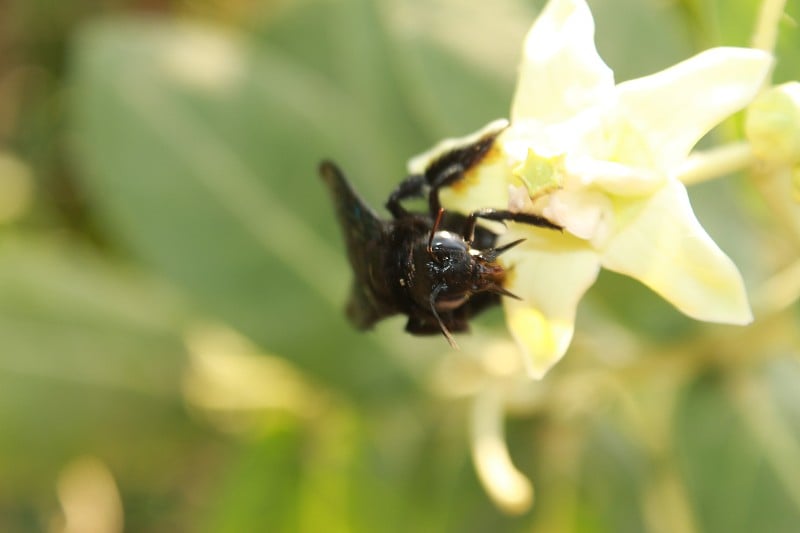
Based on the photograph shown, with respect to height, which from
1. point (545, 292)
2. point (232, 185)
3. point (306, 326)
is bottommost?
point (306, 326)

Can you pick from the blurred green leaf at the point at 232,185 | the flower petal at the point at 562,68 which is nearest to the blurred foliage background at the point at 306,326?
the blurred green leaf at the point at 232,185

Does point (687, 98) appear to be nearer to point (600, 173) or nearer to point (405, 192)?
point (600, 173)

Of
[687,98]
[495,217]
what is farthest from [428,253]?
[687,98]

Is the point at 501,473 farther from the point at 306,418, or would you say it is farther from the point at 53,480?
the point at 53,480

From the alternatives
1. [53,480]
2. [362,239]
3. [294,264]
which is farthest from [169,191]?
[362,239]

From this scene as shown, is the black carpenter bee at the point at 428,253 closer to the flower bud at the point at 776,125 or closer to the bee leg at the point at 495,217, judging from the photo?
the bee leg at the point at 495,217

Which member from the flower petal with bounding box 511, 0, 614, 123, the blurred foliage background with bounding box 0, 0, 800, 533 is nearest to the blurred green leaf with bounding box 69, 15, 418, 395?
the blurred foliage background with bounding box 0, 0, 800, 533
